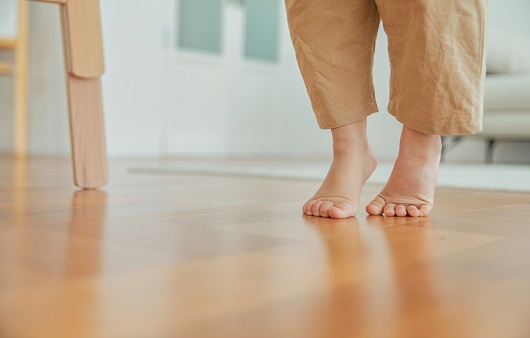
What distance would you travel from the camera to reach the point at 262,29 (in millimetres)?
4508

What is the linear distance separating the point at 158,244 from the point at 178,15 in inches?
138

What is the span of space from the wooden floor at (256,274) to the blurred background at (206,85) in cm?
255

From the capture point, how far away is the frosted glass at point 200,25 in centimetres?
402

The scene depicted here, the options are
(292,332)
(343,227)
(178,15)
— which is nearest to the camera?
(292,332)

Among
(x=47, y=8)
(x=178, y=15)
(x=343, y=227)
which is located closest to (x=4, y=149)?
(x=47, y=8)

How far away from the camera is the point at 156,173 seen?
2.07 metres

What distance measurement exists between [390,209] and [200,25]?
3345 mm

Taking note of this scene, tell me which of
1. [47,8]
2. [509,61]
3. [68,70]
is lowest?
[68,70]

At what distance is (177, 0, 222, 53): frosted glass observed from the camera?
4020 mm

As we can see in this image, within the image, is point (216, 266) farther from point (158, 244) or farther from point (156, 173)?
point (156, 173)

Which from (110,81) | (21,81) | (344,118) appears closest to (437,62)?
(344,118)

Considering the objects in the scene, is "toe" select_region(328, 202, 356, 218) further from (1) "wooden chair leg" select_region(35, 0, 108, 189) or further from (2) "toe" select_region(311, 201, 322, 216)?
(1) "wooden chair leg" select_region(35, 0, 108, 189)

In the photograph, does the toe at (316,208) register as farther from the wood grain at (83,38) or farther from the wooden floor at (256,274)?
the wood grain at (83,38)

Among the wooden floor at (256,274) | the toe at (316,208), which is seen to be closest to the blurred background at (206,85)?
the toe at (316,208)
